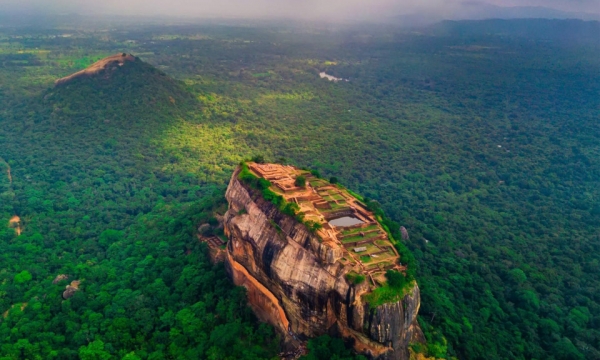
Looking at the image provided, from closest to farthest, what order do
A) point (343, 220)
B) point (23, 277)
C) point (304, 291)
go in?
point (304, 291) < point (343, 220) < point (23, 277)

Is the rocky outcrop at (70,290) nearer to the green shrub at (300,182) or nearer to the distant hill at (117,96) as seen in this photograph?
the green shrub at (300,182)

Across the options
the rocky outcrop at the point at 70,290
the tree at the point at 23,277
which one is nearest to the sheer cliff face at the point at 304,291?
the rocky outcrop at the point at 70,290

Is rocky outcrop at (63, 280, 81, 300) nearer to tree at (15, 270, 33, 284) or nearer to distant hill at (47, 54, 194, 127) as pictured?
tree at (15, 270, 33, 284)

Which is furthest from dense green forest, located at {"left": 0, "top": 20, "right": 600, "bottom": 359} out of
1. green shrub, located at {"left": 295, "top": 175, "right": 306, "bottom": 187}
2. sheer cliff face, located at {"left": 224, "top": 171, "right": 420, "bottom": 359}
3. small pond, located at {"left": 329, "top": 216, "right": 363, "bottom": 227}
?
green shrub, located at {"left": 295, "top": 175, "right": 306, "bottom": 187}

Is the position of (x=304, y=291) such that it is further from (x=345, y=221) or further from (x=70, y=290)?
(x=70, y=290)

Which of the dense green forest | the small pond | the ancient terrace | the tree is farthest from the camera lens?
the tree

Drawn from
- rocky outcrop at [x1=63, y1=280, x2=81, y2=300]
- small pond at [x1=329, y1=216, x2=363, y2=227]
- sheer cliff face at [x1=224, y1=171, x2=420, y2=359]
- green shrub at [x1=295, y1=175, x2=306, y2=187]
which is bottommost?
rocky outcrop at [x1=63, y1=280, x2=81, y2=300]

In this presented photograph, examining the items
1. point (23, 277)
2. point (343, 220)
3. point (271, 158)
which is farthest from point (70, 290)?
point (271, 158)
